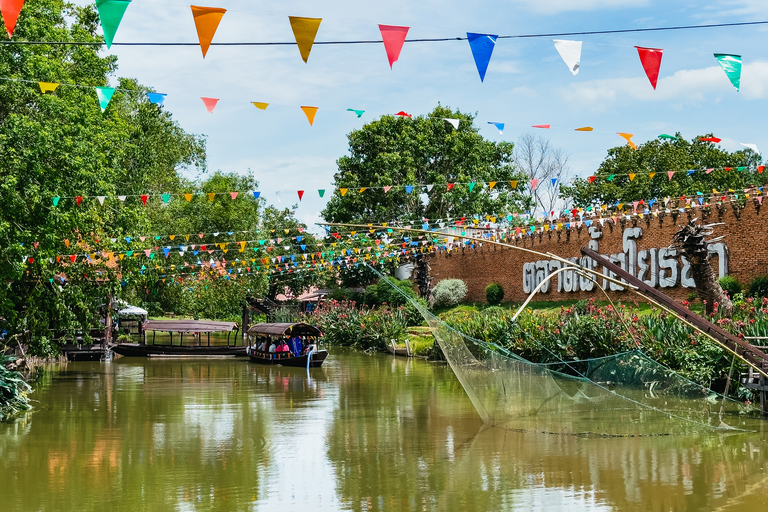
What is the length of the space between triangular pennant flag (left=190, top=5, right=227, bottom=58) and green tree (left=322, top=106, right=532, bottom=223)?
1144 inches

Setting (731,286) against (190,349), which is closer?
(731,286)

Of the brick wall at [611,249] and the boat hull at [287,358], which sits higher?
the brick wall at [611,249]

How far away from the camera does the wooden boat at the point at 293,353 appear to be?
88.1 feet

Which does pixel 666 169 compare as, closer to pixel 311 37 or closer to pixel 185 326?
pixel 185 326

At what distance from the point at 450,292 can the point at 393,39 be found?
30186 mm

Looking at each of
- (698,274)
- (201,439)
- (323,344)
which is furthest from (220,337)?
(201,439)

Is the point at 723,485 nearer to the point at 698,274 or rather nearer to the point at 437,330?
the point at 437,330

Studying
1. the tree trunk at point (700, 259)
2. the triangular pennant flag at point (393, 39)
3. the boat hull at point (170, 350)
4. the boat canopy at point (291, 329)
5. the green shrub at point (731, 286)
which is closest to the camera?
the triangular pennant flag at point (393, 39)

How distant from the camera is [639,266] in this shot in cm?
2666

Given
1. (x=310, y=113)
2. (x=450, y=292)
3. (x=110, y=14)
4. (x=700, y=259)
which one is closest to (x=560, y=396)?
(x=310, y=113)

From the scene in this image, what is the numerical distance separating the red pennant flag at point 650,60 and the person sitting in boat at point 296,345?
831 inches

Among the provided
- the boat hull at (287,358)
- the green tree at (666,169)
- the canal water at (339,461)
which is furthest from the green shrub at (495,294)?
the canal water at (339,461)

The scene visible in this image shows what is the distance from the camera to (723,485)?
9297mm

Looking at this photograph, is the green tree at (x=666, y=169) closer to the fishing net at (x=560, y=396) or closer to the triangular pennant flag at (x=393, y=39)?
the fishing net at (x=560, y=396)
